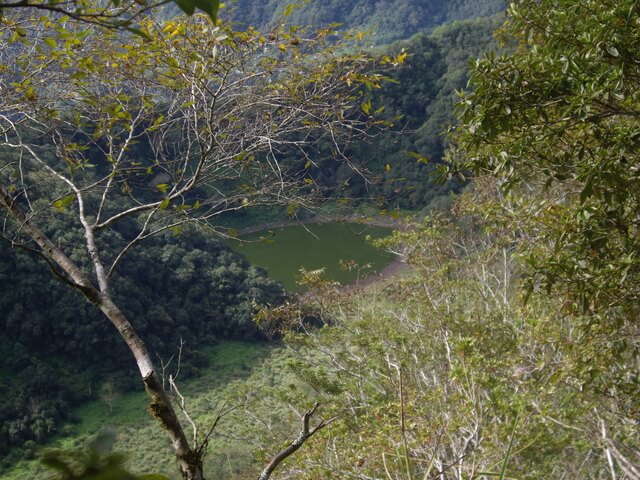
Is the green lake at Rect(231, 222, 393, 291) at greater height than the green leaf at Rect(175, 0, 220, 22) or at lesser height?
lesser

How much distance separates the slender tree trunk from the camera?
1474 mm

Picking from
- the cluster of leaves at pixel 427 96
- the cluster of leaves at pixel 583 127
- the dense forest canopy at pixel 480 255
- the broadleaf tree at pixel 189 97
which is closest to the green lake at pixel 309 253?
the cluster of leaves at pixel 427 96

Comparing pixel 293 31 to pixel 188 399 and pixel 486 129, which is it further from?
pixel 188 399

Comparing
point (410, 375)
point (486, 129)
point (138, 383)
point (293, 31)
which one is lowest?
point (138, 383)

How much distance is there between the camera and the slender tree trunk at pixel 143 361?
1474mm

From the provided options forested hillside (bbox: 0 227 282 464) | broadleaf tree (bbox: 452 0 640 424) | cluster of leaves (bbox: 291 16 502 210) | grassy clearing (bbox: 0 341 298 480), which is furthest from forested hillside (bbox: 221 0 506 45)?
broadleaf tree (bbox: 452 0 640 424)

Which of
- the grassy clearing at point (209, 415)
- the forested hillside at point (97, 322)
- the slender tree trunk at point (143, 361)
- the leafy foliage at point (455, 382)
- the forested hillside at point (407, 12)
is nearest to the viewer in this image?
the slender tree trunk at point (143, 361)

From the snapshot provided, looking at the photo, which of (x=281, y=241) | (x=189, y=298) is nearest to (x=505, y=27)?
(x=189, y=298)

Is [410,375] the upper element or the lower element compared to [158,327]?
upper

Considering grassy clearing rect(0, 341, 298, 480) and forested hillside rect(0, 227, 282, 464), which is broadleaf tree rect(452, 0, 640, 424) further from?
forested hillside rect(0, 227, 282, 464)

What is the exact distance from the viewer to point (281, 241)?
103 feet

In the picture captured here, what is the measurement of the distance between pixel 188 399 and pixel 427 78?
33.1 metres

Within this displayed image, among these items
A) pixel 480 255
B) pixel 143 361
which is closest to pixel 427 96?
pixel 480 255

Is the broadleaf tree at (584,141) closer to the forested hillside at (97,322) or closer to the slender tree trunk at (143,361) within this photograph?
the slender tree trunk at (143,361)
